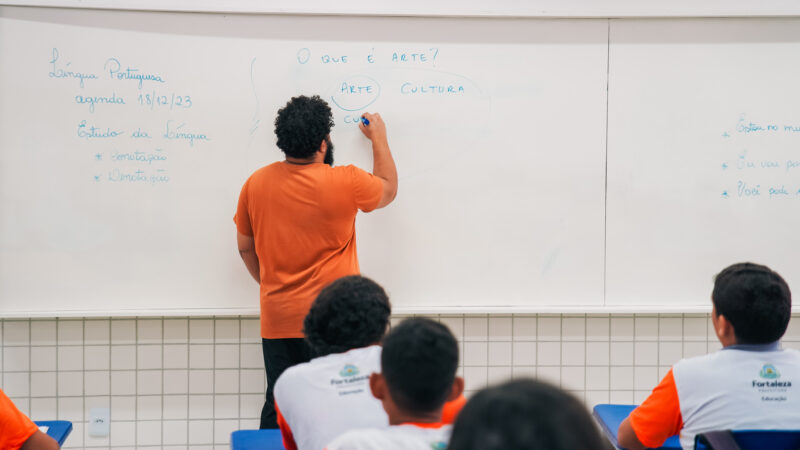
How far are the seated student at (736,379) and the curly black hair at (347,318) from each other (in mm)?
718

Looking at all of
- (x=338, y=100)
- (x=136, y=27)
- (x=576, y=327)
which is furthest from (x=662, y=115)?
(x=136, y=27)

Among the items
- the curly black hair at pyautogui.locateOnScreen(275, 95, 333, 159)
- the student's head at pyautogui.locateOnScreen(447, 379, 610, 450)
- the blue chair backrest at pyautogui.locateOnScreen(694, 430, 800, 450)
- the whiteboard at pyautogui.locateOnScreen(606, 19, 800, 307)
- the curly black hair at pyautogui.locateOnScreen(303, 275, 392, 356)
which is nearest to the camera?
the student's head at pyautogui.locateOnScreen(447, 379, 610, 450)

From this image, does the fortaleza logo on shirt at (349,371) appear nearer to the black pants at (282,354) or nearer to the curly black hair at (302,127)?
the black pants at (282,354)

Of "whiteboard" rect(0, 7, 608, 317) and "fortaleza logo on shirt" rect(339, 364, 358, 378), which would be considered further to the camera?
"whiteboard" rect(0, 7, 608, 317)

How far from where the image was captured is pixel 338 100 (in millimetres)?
2939

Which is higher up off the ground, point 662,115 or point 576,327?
point 662,115

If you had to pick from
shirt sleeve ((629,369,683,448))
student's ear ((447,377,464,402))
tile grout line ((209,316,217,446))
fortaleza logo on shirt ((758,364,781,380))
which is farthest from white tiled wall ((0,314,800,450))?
student's ear ((447,377,464,402))

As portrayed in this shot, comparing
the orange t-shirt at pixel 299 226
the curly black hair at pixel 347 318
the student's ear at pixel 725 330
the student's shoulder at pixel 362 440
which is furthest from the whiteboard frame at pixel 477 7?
the student's shoulder at pixel 362 440

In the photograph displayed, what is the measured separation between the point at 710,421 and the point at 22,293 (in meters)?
2.58

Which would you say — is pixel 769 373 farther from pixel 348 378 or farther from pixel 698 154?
pixel 698 154

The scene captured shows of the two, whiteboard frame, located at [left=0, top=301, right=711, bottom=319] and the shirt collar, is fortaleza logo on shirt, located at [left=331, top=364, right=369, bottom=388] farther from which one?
whiteboard frame, located at [left=0, top=301, right=711, bottom=319]

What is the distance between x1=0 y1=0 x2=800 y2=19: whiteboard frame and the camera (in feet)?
9.30

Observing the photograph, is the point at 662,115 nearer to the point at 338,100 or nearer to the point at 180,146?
the point at 338,100

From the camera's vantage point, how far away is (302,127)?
2596 millimetres
